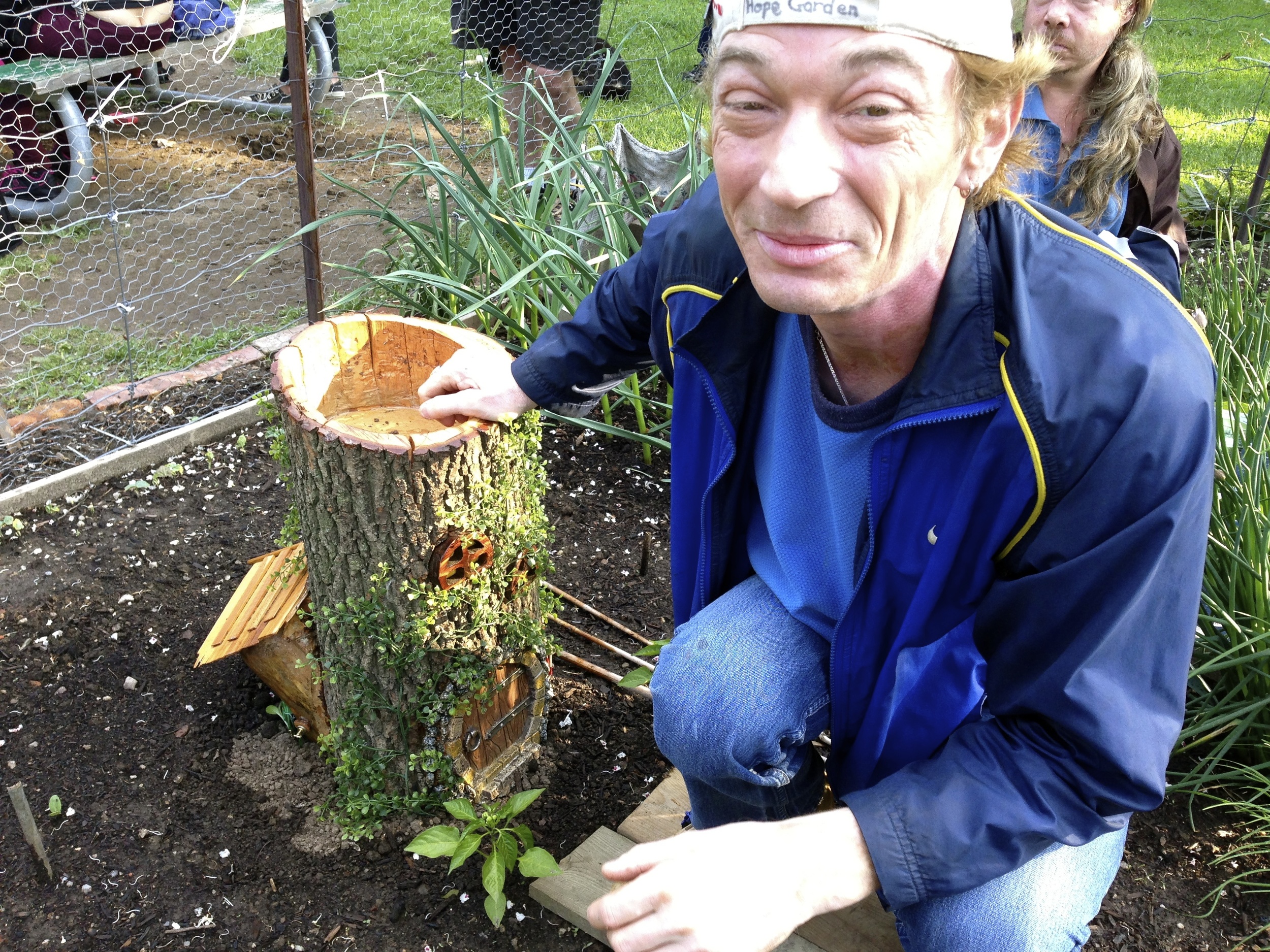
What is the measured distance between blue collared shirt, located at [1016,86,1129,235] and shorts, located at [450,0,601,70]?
2498mm

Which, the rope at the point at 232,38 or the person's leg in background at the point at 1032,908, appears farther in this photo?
the rope at the point at 232,38

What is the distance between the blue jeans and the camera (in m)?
1.34

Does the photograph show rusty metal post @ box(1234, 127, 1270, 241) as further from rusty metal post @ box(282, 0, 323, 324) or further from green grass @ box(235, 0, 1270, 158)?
rusty metal post @ box(282, 0, 323, 324)

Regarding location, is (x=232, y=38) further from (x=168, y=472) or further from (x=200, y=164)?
(x=168, y=472)

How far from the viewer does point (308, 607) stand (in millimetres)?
1979

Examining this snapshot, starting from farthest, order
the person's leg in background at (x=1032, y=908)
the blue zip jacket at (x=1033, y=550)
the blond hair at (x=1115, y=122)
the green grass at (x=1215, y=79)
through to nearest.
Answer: the green grass at (x=1215, y=79) < the blond hair at (x=1115, y=122) < the person's leg in background at (x=1032, y=908) < the blue zip jacket at (x=1033, y=550)

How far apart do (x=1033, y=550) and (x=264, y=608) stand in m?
1.40

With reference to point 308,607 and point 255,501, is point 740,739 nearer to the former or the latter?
point 308,607

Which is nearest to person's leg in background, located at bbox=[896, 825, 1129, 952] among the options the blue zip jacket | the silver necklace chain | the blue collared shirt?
the blue zip jacket

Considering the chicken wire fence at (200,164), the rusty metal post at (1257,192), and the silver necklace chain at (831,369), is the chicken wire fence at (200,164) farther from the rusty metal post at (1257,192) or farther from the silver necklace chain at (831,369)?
the silver necklace chain at (831,369)

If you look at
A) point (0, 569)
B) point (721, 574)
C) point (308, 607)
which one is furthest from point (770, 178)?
point (0, 569)

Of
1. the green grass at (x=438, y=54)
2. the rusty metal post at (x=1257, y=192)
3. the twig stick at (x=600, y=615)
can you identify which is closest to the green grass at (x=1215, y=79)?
the rusty metal post at (x=1257, y=192)

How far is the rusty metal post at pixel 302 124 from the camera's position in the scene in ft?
9.37

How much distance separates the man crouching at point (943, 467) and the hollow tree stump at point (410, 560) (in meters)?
0.44
